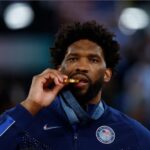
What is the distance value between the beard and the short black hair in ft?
0.82

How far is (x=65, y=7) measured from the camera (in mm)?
8750

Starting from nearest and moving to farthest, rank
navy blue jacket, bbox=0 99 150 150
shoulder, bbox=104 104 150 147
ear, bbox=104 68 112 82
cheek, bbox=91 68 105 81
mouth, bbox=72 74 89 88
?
navy blue jacket, bbox=0 99 150 150
mouth, bbox=72 74 89 88
cheek, bbox=91 68 105 81
shoulder, bbox=104 104 150 147
ear, bbox=104 68 112 82

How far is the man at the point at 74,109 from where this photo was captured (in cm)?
435

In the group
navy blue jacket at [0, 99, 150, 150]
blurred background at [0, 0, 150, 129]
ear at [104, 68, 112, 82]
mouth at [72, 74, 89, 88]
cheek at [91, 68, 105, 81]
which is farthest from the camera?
blurred background at [0, 0, 150, 129]

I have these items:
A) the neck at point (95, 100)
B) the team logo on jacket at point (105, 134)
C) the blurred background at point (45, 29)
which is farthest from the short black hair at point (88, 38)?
the blurred background at point (45, 29)

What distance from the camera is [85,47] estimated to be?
467cm

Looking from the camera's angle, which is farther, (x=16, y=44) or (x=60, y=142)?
(x=16, y=44)

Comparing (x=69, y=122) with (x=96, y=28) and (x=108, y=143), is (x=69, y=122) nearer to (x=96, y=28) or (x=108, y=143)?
(x=108, y=143)

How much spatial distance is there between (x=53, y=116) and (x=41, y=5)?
4310 mm

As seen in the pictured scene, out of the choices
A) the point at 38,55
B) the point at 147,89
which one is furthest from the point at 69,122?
the point at 38,55

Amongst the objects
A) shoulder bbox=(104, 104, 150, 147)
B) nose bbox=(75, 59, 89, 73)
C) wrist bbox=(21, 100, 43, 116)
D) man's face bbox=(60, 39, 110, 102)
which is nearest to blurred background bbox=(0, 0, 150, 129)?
shoulder bbox=(104, 104, 150, 147)

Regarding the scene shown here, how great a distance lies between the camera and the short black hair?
481 centimetres

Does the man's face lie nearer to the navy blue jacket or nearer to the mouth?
the mouth

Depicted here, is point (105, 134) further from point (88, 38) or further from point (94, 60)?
point (88, 38)
